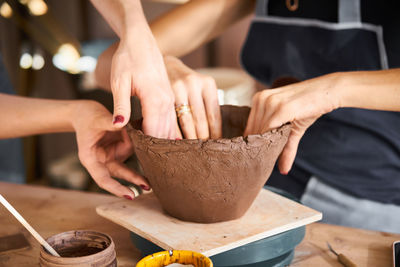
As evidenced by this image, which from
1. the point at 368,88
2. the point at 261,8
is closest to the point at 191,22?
the point at 261,8

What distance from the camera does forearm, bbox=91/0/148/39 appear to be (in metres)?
1.09

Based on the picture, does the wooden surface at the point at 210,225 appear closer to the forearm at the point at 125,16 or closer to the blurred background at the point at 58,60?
the forearm at the point at 125,16

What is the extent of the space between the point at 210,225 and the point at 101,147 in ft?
1.17

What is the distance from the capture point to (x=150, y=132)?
1030 mm

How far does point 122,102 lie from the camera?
987mm

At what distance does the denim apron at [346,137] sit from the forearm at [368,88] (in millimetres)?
259

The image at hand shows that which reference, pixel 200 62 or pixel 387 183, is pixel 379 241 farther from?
pixel 200 62

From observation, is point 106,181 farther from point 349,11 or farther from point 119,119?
point 349,11

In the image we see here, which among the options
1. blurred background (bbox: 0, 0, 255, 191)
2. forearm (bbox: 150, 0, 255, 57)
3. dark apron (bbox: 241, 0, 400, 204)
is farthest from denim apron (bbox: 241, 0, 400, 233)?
blurred background (bbox: 0, 0, 255, 191)

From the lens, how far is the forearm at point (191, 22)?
1521 millimetres

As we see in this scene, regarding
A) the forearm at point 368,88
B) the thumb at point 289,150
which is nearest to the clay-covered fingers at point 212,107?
the thumb at point 289,150

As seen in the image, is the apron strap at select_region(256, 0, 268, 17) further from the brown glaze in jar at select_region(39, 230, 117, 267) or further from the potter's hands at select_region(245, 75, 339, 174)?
the brown glaze in jar at select_region(39, 230, 117, 267)

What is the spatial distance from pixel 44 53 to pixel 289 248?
2843mm

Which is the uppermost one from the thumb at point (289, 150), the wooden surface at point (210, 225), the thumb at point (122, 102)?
the thumb at point (122, 102)
